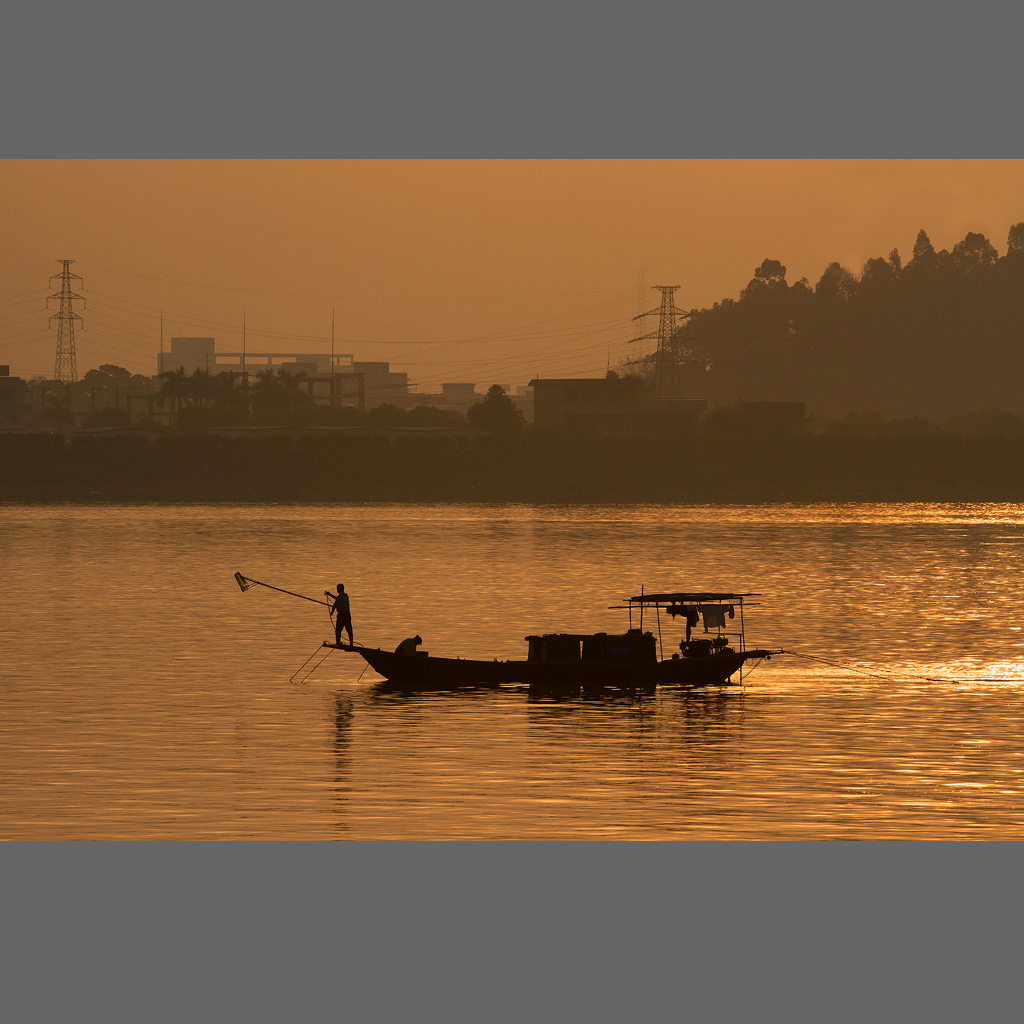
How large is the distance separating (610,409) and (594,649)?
155165 millimetres

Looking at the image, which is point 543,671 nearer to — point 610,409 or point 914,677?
point 914,677

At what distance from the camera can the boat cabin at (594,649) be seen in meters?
36.1

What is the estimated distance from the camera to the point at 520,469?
168 m

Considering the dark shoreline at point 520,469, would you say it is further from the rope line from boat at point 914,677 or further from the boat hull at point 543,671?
the boat hull at point 543,671

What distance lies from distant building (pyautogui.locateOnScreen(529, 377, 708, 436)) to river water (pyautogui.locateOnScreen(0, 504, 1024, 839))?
110 m

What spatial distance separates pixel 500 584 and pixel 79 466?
10815cm

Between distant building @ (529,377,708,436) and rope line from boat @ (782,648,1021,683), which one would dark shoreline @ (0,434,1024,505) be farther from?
rope line from boat @ (782,648,1021,683)

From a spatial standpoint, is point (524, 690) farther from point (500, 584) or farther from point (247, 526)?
point (247, 526)

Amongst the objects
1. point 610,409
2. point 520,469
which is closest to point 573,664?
point 520,469

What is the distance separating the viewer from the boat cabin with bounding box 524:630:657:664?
36.1 m

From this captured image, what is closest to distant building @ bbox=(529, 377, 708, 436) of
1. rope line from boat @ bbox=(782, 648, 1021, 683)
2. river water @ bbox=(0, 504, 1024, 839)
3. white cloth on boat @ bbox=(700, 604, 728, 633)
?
river water @ bbox=(0, 504, 1024, 839)

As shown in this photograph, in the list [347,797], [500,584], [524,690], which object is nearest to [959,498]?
[500,584]

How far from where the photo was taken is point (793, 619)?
55062mm

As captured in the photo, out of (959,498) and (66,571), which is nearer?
(66,571)
